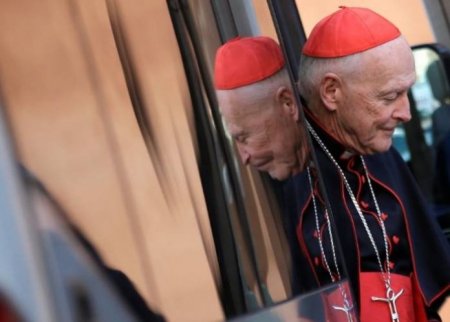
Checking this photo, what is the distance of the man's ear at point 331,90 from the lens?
6.73 ft

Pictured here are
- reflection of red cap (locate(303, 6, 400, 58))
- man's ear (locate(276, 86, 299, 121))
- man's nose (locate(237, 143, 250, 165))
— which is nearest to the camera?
man's nose (locate(237, 143, 250, 165))

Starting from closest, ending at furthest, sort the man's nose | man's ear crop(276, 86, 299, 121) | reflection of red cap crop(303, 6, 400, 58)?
the man's nose
man's ear crop(276, 86, 299, 121)
reflection of red cap crop(303, 6, 400, 58)

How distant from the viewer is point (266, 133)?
163 centimetres

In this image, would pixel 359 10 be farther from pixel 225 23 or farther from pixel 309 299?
pixel 309 299

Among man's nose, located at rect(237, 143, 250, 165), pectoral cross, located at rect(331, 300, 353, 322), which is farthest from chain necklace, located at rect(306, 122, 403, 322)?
man's nose, located at rect(237, 143, 250, 165)

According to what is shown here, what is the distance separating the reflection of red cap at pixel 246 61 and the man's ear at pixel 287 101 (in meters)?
0.03

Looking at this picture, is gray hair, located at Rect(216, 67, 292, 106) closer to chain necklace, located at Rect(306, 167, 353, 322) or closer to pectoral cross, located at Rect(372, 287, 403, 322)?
chain necklace, located at Rect(306, 167, 353, 322)

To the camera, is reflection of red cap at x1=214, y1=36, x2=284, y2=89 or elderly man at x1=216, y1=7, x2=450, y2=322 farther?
elderly man at x1=216, y1=7, x2=450, y2=322

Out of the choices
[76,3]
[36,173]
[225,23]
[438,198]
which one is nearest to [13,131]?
[36,173]

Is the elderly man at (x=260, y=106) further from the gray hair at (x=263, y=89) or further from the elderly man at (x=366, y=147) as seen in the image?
the elderly man at (x=366, y=147)

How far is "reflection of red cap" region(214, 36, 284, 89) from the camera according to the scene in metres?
1.54

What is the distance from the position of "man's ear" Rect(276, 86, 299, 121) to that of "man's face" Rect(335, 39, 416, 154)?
1.17 ft

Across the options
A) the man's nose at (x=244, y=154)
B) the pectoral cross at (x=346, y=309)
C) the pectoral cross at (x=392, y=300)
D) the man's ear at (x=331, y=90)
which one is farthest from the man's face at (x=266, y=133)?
the pectoral cross at (x=392, y=300)

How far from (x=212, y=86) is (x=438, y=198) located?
159 cm
